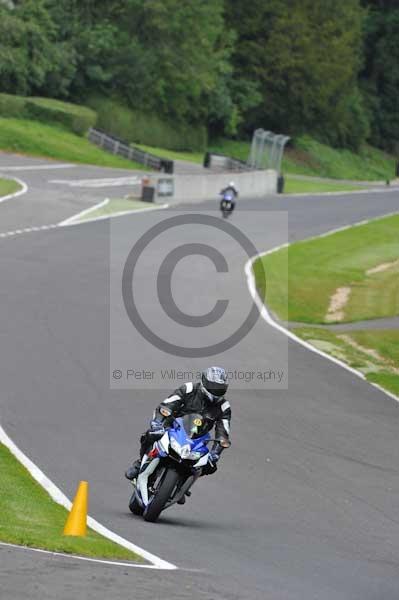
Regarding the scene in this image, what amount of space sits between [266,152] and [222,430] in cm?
6389

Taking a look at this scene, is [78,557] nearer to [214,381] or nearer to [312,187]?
[214,381]

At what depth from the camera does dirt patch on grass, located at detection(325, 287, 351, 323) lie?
106ft

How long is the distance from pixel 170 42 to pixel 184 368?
6974 cm

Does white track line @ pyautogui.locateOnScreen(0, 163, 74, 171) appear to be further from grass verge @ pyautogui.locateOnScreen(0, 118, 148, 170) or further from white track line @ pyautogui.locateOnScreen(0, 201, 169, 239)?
white track line @ pyautogui.locateOnScreen(0, 201, 169, 239)

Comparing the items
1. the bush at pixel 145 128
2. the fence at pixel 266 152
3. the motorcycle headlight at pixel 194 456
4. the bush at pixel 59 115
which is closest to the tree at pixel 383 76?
the bush at pixel 145 128

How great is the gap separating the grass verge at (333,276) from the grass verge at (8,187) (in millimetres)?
11903

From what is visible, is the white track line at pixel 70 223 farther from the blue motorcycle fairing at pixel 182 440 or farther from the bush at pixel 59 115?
the blue motorcycle fairing at pixel 182 440

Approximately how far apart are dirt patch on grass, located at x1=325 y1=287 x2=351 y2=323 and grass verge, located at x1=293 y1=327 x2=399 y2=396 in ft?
7.16

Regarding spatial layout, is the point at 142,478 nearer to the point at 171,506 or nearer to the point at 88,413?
the point at 171,506

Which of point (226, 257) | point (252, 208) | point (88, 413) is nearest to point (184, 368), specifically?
point (88, 413)

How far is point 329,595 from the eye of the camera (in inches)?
413

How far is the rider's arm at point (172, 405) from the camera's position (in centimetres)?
1337

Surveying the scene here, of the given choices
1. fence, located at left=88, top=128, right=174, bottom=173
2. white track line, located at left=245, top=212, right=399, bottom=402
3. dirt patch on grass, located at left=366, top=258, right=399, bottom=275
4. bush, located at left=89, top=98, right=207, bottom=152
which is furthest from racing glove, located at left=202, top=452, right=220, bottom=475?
bush, located at left=89, top=98, right=207, bottom=152

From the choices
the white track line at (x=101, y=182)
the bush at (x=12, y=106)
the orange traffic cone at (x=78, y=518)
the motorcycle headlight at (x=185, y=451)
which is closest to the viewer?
the orange traffic cone at (x=78, y=518)
